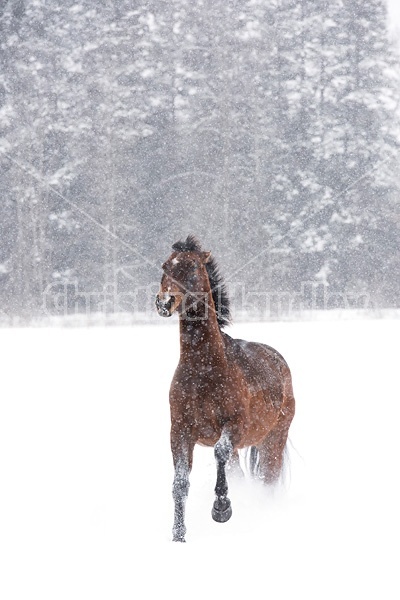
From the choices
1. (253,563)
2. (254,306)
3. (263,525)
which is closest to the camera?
(253,563)

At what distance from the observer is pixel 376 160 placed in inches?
1065

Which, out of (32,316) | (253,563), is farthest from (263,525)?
(32,316)

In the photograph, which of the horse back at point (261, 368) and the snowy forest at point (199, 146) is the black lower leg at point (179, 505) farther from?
the snowy forest at point (199, 146)

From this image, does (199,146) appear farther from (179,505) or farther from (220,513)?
(220,513)

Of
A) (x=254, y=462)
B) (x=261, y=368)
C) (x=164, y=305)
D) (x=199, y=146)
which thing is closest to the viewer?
(x=164, y=305)

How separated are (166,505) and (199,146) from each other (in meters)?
23.0

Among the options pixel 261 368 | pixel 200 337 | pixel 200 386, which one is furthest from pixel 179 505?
pixel 261 368

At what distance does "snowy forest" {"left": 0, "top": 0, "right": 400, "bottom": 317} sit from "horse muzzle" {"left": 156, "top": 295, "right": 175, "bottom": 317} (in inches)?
858

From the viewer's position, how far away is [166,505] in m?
5.74

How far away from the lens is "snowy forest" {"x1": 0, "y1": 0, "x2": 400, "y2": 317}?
26.6 m

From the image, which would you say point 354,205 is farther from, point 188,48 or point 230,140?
point 188,48

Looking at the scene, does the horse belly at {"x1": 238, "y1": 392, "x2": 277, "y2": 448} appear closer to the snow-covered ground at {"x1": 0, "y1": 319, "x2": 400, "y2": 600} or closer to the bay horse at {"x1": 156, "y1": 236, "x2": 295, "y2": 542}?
the bay horse at {"x1": 156, "y1": 236, "x2": 295, "y2": 542}

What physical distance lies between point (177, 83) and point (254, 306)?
958 cm

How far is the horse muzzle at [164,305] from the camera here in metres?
4.41
